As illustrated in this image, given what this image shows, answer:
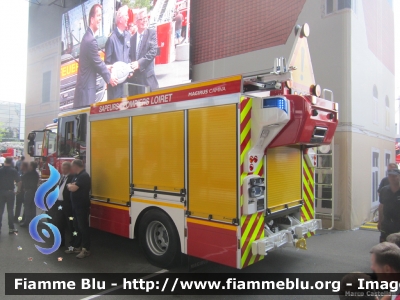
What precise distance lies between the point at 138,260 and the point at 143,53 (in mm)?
10264

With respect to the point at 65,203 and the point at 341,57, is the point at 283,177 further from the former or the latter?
the point at 341,57

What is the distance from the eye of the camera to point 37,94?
68.2 ft

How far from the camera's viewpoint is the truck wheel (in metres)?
5.07

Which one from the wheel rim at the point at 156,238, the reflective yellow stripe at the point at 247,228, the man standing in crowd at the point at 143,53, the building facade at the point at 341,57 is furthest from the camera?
the man standing in crowd at the point at 143,53

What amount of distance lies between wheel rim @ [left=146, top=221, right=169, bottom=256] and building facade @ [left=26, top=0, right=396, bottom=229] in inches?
194

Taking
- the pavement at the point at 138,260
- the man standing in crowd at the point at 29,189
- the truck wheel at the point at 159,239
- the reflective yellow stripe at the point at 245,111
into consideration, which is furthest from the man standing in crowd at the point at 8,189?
the reflective yellow stripe at the point at 245,111

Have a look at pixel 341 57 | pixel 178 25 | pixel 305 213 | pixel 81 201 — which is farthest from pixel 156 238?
pixel 178 25

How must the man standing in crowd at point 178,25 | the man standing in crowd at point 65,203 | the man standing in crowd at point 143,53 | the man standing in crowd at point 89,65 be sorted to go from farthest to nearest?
Result: the man standing in crowd at point 89,65
the man standing in crowd at point 143,53
the man standing in crowd at point 178,25
the man standing in crowd at point 65,203

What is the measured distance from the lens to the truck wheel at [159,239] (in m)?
5.07

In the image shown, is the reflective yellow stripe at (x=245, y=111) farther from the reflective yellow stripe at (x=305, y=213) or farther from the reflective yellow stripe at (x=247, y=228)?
the reflective yellow stripe at (x=305, y=213)

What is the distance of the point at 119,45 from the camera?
15.2m

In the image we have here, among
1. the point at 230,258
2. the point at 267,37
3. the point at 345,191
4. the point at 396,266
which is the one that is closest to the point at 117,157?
the point at 230,258

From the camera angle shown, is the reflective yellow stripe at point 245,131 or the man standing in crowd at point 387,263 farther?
the reflective yellow stripe at point 245,131

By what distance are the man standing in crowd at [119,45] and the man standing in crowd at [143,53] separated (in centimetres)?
53
